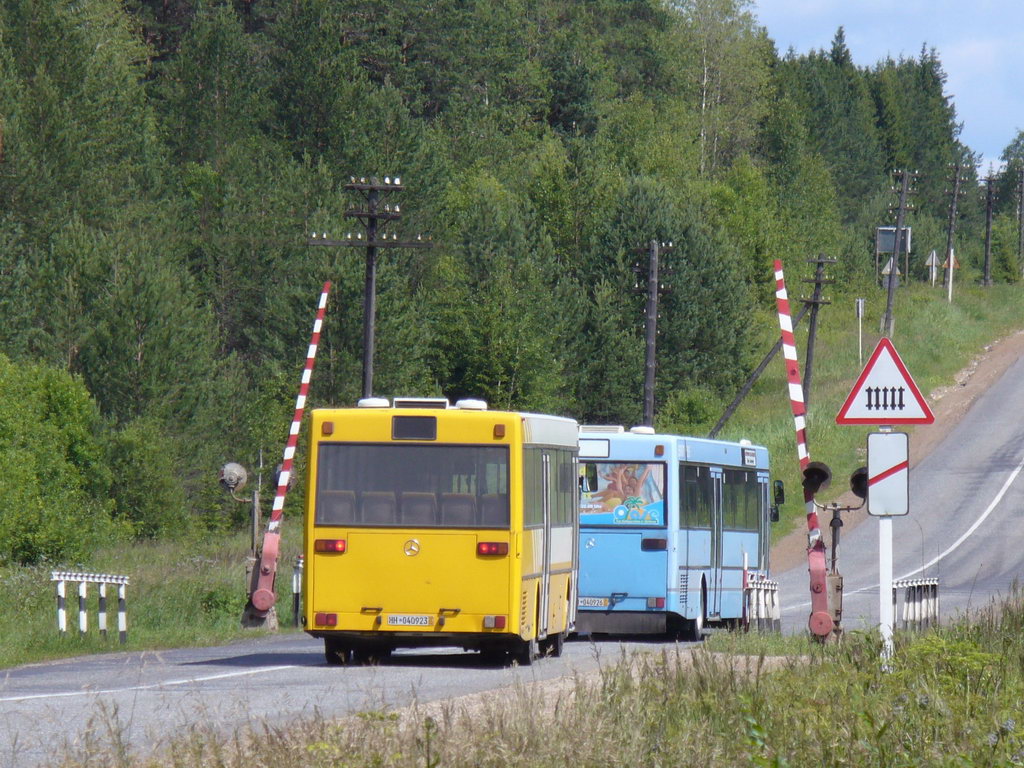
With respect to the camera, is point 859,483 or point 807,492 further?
point 807,492

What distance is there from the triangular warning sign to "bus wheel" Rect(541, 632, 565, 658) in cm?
654

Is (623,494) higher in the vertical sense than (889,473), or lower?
lower

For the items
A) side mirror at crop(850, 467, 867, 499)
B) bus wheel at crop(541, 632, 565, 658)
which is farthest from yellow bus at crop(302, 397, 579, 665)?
side mirror at crop(850, 467, 867, 499)

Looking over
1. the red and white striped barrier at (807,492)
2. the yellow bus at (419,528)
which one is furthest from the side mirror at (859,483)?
the yellow bus at (419,528)

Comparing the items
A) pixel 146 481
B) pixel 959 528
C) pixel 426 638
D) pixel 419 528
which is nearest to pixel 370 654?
pixel 426 638

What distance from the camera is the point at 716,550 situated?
25516 mm

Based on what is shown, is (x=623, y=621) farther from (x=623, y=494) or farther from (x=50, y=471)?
(x=50, y=471)

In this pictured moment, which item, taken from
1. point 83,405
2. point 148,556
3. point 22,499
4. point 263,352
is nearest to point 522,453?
point 148,556

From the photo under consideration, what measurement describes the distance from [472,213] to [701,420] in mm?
12404

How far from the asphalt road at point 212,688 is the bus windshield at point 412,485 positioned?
1440 millimetres

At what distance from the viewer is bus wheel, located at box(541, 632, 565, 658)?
19.1m

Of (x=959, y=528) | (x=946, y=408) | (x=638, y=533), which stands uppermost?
(x=946, y=408)

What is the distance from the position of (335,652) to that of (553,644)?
9.43ft

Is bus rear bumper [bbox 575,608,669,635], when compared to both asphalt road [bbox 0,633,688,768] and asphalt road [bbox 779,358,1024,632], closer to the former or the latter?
asphalt road [bbox 0,633,688,768]
